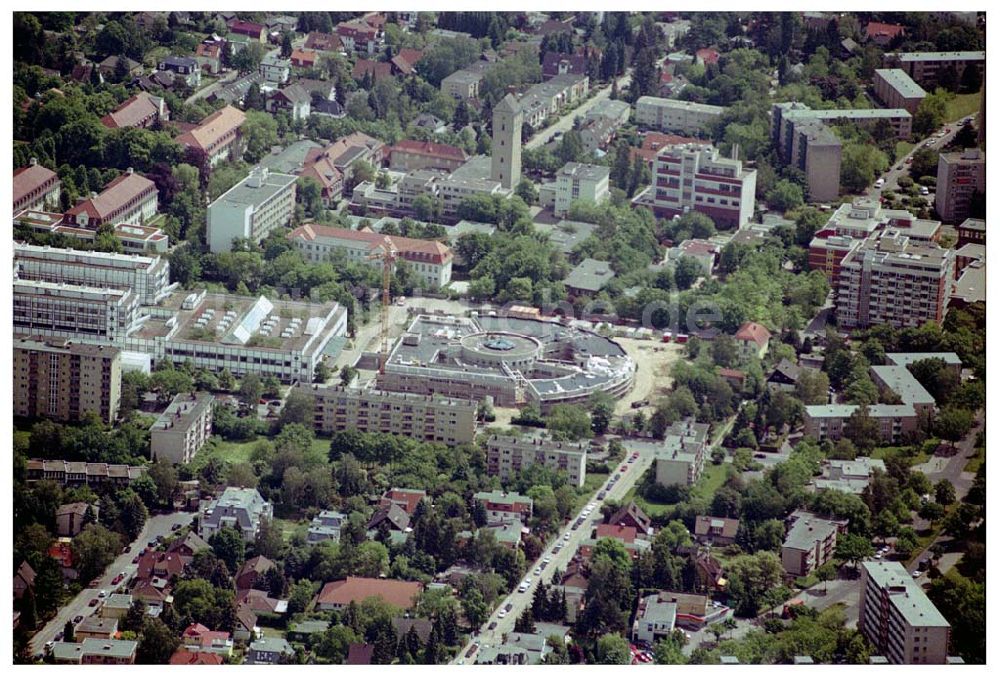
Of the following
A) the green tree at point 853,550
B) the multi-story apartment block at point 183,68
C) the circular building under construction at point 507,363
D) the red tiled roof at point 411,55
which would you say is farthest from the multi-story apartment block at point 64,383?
the red tiled roof at point 411,55

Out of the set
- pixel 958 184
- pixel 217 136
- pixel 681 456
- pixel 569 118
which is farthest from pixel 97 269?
pixel 958 184

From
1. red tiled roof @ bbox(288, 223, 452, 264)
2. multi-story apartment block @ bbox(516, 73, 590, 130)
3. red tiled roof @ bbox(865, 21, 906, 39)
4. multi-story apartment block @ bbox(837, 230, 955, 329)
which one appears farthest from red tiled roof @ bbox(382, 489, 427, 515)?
red tiled roof @ bbox(865, 21, 906, 39)

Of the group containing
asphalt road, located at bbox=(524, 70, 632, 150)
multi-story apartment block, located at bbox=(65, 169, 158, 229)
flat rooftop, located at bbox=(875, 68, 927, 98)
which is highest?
flat rooftop, located at bbox=(875, 68, 927, 98)

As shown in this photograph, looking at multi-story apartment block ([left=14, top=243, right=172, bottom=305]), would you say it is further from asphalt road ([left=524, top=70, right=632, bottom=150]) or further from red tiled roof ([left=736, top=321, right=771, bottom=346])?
asphalt road ([left=524, top=70, right=632, bottom=150])

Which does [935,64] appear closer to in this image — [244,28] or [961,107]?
[961,107]

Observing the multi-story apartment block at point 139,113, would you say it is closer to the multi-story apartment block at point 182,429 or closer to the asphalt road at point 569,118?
the asphalt road at point 569,118
